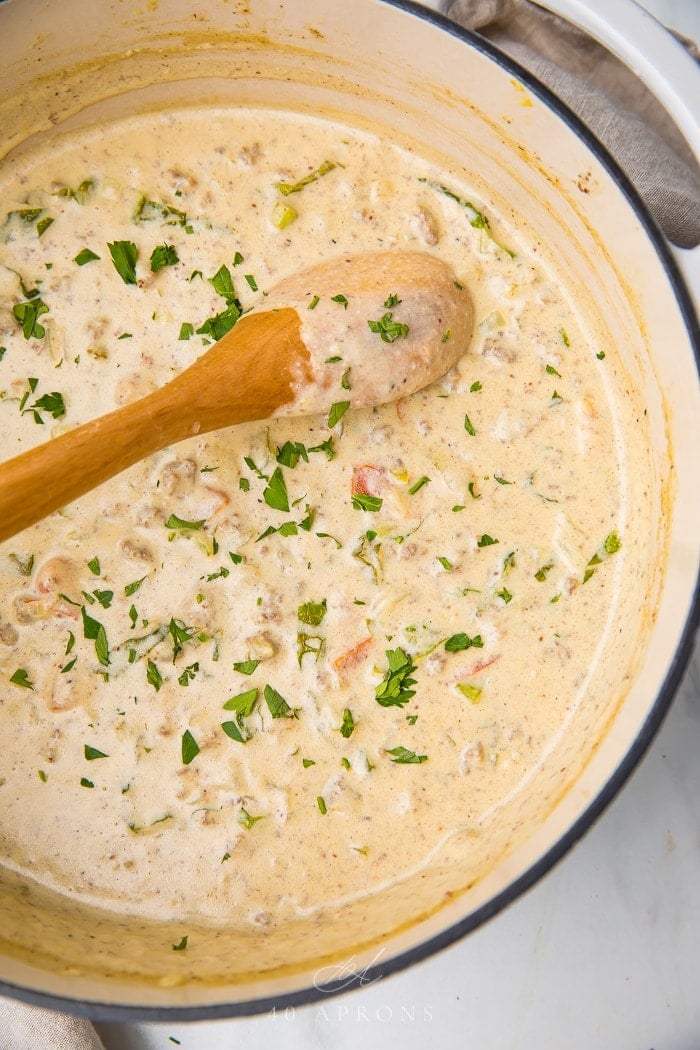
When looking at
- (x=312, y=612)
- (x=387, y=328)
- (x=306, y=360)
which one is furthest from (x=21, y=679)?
(x=387, y=328)

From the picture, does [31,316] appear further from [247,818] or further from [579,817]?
[579,817]

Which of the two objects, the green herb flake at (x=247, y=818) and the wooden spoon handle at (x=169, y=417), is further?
the green herb flake at (x=247, y=818)

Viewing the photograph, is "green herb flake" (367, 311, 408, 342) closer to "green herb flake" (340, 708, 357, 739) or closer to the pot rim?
the pot rim

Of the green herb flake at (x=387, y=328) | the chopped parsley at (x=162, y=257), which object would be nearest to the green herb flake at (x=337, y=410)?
the green herb flake at (x=387, y=328)

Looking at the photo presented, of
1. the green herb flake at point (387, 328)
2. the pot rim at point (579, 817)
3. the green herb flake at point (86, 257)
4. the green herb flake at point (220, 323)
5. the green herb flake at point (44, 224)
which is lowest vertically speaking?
the pot rim at point (579, 817)

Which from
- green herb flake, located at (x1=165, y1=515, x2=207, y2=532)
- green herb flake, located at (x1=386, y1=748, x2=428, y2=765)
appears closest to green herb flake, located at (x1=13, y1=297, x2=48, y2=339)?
green herb flake, located at (x1=165, y1=515, x2=207, y2=532)

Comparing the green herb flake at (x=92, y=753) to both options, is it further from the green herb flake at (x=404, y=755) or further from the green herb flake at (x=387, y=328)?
the green herb flake at (x=387, y=328)

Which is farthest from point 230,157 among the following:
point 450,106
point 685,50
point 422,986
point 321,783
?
point 422,986
